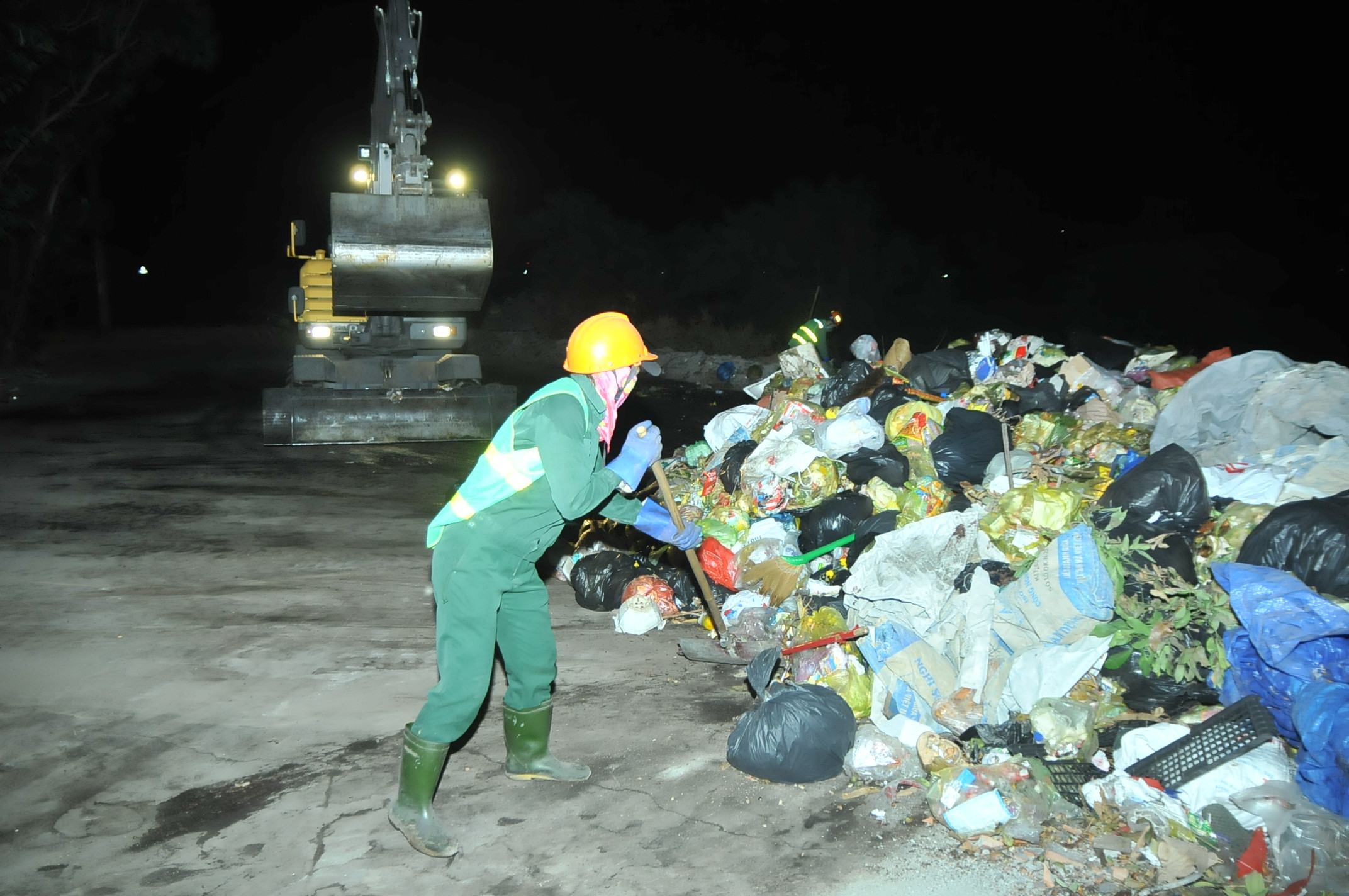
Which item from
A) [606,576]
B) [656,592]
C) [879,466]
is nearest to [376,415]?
[606,576]

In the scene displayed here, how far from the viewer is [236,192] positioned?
162 ft

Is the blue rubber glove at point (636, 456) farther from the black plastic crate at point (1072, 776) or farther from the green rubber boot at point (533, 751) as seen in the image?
the black plastic crate at point (1072, 776)

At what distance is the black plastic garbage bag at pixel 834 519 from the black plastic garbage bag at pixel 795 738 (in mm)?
1591

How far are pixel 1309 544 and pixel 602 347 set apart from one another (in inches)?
110

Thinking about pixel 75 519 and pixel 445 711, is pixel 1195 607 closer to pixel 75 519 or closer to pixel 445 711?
pixel 445 711

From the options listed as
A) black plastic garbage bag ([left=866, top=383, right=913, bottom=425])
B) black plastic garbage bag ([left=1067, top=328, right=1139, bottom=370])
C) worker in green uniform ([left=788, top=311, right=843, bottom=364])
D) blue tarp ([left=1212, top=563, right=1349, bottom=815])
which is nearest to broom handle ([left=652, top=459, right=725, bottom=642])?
blue tarp ([left=1212, top=563, right=1349, bottom=815])

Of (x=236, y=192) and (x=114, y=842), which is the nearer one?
(x=114, y=842)

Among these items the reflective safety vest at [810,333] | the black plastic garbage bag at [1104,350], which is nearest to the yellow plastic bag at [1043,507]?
the black plastic garbage bag at [1104,350]

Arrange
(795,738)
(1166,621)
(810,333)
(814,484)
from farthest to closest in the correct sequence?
(810,333)
(814,484)
(1166,621)
(795,738)

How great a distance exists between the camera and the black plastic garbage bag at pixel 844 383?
6582 mm

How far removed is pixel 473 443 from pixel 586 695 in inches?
277

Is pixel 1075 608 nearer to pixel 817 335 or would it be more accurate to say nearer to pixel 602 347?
pixel 602 347

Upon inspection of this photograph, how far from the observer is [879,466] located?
5363mm

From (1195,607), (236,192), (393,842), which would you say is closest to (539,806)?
(393,842)
